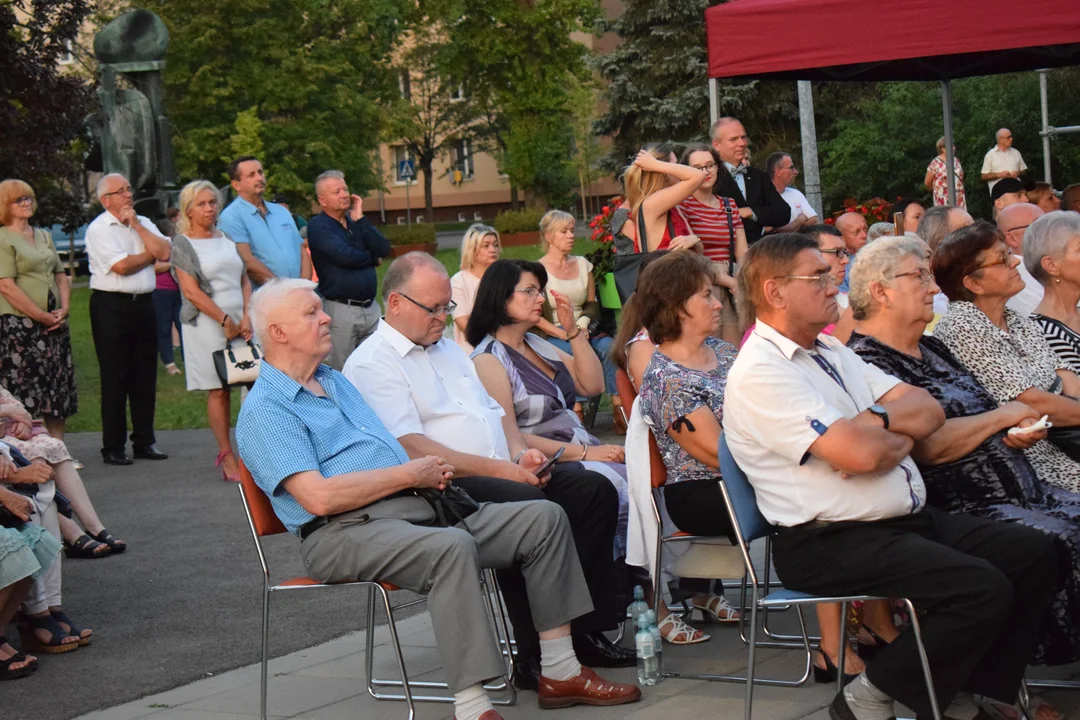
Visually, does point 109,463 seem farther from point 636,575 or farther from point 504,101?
point 504,101

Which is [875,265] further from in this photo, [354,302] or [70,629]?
[354,302]

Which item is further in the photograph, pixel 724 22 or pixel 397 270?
pixel 724 22

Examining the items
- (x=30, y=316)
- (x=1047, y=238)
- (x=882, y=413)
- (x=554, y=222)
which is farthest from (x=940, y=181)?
(x=882, y=413)

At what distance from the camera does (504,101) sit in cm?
4875

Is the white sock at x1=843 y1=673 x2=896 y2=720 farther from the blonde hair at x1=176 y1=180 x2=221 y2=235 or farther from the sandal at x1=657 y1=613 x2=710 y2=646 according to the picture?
the blonde hair at x1=176 y1=180 x2=221 y2=235

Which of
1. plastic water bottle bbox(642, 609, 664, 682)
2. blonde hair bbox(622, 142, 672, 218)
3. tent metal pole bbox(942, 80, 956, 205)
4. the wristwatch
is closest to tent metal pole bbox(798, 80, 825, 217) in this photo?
tent metal pole bbox(942, 80, 956, 205)

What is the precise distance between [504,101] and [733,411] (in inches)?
1786

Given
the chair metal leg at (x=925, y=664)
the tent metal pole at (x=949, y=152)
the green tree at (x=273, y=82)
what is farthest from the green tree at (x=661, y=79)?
the chair metal leg at (x=925, y=664)

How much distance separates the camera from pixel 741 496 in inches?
173

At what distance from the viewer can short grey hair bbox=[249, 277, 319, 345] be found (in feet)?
16.1

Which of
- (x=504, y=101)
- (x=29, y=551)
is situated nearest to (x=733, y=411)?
(x=29, y=551)

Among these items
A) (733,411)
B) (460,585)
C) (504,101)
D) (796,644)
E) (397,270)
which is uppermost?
(504,101)

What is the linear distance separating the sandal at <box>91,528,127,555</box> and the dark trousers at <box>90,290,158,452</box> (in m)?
2.73

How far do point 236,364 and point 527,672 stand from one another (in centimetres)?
493
